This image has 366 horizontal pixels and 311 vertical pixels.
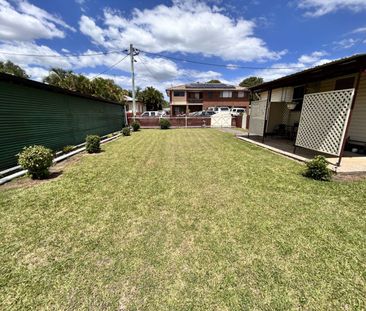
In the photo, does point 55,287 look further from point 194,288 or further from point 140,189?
point 140,189

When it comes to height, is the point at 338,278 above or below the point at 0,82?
below

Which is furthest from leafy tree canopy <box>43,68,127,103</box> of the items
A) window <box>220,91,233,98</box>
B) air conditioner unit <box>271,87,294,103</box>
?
air conditioner unit <box>271,87,294,103</box>

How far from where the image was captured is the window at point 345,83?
7420 mm

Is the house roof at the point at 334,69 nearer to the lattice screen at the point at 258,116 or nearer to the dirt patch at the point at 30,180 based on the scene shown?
the lattice screen at the point at 258,116

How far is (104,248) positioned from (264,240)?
92.7 inches

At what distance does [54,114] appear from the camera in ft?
26.8

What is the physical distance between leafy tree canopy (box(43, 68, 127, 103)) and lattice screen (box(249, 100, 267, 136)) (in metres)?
22.2

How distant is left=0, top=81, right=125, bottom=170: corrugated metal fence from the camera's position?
5725 millimetres

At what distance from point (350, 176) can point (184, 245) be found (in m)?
5.27

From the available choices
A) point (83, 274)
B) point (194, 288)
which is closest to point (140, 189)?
point (83, 274)

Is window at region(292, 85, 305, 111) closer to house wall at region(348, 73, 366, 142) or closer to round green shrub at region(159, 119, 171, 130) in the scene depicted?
house wall at region(348, 73, 366, 142)

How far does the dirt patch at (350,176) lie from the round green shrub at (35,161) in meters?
7.94

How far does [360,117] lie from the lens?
291 inches

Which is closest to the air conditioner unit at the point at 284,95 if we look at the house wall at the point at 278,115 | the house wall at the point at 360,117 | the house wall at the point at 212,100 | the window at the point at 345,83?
the house wall at the point at 278,115
